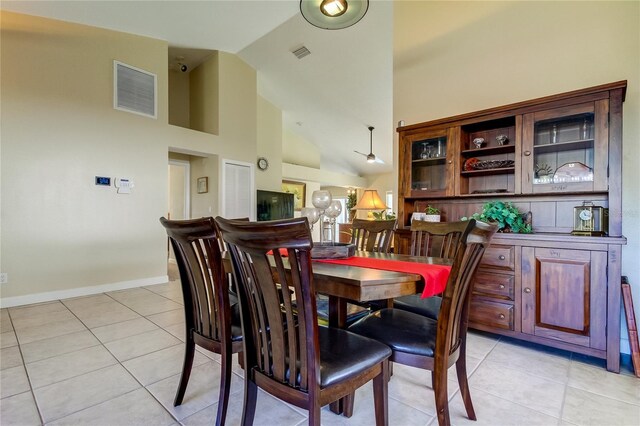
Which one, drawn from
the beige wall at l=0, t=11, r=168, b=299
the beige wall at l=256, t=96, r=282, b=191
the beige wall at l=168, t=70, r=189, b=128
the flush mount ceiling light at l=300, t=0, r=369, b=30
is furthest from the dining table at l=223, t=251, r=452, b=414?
the beige wall at l=168, t=70, r=189, b=128

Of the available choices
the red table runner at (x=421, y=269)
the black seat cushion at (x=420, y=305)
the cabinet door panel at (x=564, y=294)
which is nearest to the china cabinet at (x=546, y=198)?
the cabinet door panel at (x=564, y=294)

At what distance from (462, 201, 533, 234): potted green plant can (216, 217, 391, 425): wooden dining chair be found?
183cm

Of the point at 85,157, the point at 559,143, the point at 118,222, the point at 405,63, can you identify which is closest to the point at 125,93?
the point at 85,157

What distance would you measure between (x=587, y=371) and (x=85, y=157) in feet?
17.7

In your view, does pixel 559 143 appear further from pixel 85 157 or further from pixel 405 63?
pixel 85 157

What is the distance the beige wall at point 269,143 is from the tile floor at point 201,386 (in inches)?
177

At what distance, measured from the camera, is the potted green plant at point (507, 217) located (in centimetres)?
251

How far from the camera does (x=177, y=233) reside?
4.74ft

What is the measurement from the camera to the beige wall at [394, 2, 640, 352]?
2205 mm

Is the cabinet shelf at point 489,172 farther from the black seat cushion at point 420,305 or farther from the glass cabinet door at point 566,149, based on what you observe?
the black seat cushion at point 420,305

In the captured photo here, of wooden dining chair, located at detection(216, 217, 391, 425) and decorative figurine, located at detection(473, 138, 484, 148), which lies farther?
decorative figurine, located at detection(473, 138, 484, 148)

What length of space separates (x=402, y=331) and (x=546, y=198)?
203cm

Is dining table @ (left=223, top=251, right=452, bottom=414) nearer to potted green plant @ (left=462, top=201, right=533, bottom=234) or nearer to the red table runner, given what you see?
the red table runner

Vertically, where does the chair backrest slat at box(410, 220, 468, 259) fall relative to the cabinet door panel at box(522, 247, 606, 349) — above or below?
above
